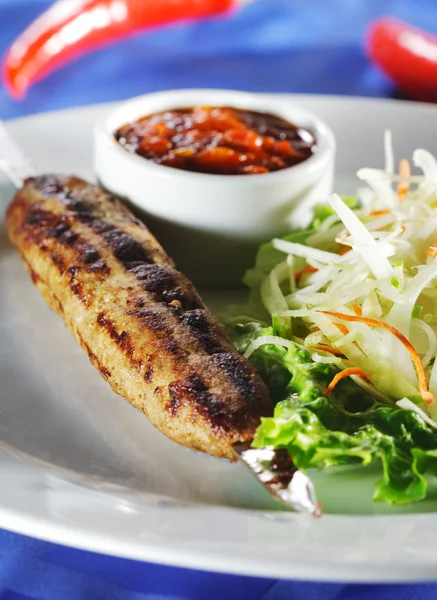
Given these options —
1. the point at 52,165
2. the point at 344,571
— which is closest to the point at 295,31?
the point at 52,165

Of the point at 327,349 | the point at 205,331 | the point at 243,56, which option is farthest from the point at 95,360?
the point at 243,56

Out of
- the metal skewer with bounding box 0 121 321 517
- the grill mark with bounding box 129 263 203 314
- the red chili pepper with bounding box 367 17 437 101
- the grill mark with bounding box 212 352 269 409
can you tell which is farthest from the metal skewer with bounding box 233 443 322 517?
the red chili pepper with bounding box 367 17 437 101

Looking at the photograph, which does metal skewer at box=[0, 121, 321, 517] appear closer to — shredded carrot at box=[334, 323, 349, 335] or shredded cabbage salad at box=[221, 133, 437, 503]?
shredded cabbage salad at box=[221, 133, 437, 503]

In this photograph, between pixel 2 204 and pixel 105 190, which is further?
pixel 2 204

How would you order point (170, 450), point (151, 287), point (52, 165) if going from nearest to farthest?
point (170, 450)
point (151, 287)
point (52, 165)

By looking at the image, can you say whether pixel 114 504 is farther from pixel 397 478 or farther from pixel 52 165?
pixel 52 165

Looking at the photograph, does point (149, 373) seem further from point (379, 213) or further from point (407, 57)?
point (407, 57)

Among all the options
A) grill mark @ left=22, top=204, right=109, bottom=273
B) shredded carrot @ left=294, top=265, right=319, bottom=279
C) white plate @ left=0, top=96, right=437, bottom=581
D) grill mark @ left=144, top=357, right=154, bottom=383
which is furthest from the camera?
shredded carrot @ left=294, top=265, right=319, bottom=279

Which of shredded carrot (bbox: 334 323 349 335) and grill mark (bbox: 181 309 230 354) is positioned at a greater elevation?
grill mark (bbox: 181 309 230 354)
